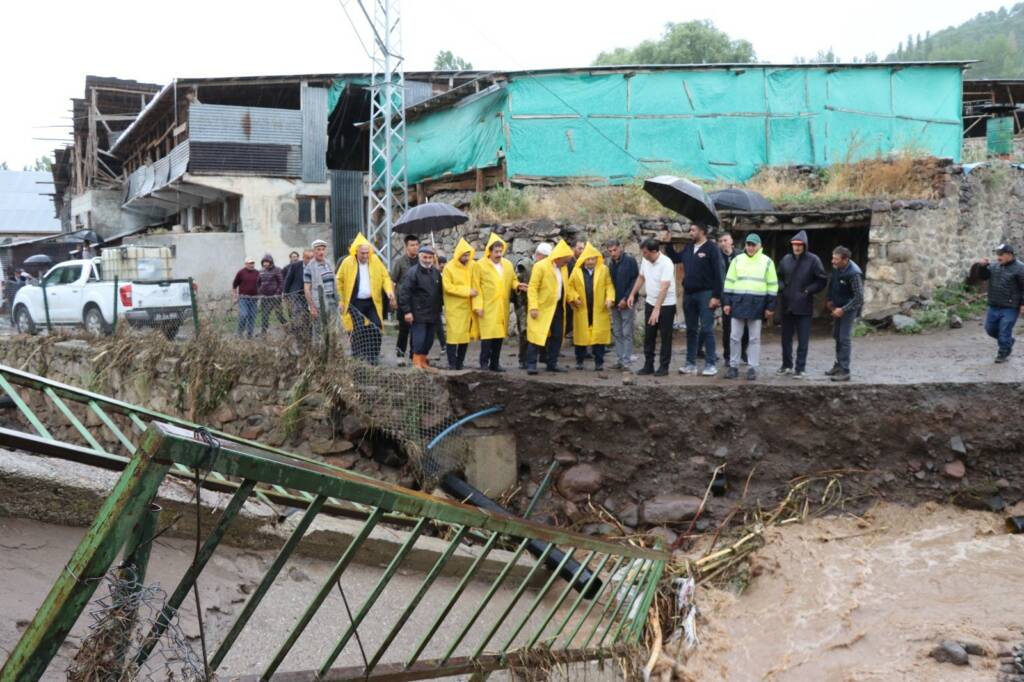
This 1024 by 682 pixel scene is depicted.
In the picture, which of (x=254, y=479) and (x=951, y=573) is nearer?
(x=254, y=479)

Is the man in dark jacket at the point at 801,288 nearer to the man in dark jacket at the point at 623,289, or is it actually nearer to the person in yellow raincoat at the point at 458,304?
the man in dark jacket at the point at 623,289

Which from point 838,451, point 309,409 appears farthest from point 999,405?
point 309,409

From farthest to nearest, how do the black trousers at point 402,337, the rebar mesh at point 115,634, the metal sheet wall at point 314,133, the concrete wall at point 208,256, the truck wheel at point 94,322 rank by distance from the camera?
1. the metal sheet wall at point 314,133
2. the concrete wall at point 208,256
3. the truck wheel at point 94,322
4. the black trousers at point 402,337
5. the rebar mesh at point 115,634

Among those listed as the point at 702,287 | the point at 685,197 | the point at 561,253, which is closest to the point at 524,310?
the point at 561,253

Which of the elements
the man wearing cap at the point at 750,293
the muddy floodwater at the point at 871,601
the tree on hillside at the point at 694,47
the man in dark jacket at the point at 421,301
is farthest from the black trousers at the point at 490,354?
the tree on hillside at the point at 694,47

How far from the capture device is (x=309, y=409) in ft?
28.3

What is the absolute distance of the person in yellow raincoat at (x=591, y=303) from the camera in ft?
32.8

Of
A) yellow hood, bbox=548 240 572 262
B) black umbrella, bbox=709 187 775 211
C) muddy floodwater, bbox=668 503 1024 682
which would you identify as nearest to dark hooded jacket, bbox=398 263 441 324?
yellow hood, bbox=548 240 572 262

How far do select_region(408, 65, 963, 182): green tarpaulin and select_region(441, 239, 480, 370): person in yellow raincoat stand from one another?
7288 mm

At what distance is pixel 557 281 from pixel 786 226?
5962 millimetres

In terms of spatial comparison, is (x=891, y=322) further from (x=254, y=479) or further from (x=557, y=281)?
(x=254, y=479)

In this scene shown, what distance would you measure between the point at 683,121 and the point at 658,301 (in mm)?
8981

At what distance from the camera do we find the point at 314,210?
2173cm

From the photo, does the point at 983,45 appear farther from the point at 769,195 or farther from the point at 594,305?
the point at 594,305
